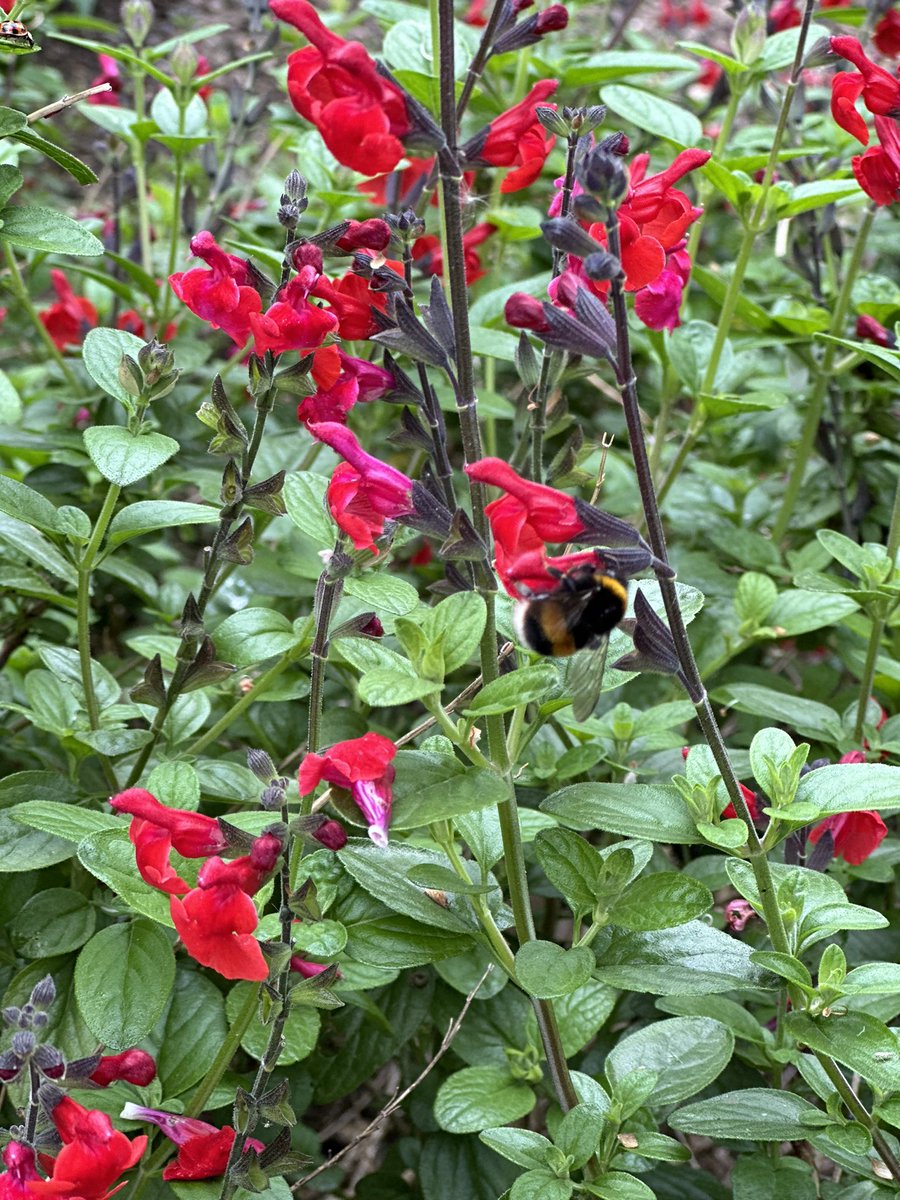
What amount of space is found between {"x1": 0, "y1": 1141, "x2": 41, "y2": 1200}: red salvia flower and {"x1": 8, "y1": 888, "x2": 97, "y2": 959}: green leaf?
357 millimetres

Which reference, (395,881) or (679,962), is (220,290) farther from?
(679,962)

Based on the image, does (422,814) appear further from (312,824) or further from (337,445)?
(337,445)

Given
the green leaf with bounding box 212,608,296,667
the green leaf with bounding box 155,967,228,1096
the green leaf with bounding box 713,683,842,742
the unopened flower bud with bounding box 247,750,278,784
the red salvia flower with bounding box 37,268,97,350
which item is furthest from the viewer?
the red salvia flower with bounding box 37,268,97,350

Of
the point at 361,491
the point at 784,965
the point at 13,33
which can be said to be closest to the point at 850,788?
the point at 784,965

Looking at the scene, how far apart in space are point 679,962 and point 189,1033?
0.52m

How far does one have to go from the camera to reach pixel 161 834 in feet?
3.37

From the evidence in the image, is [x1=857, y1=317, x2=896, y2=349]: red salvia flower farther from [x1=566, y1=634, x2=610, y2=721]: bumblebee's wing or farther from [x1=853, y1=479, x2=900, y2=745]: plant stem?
[x1=566, y1=634, x2=610, y2=721]: bumblebee's wing

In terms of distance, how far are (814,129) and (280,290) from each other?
2.15m

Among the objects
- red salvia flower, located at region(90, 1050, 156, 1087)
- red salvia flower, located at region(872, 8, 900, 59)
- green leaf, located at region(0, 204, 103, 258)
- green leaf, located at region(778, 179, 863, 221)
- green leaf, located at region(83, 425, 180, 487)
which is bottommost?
red salvia flower, located at region(90, 1050, 156, 1087)

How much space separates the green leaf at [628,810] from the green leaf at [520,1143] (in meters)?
0.30

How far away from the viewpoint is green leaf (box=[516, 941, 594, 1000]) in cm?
105

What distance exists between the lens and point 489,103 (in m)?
2.40

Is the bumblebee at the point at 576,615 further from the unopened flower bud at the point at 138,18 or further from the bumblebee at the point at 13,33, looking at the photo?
the unopened flower bud at the point at 138,18

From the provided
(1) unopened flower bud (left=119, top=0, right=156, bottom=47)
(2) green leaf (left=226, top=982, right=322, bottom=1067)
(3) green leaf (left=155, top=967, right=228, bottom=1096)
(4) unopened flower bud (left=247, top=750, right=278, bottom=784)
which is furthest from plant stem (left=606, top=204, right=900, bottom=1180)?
(1) unopened flower bud (left=119, top=0, right=156, bottom=47)
